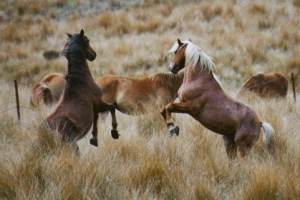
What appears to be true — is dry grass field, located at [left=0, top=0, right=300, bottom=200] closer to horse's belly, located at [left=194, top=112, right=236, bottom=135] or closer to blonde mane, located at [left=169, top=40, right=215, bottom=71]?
horse's belly, located at [left=194, top=112, right=236, bottom=135]

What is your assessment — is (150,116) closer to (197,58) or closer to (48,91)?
(197,58)

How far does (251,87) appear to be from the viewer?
895cm

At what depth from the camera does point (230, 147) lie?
5.27 metres

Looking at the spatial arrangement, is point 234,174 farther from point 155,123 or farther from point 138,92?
point 138,92

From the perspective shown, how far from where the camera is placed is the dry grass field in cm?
438

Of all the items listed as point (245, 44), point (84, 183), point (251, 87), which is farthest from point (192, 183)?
point (245, 44)

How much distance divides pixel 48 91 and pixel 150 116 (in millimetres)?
2406

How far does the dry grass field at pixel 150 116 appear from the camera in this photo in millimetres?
4375

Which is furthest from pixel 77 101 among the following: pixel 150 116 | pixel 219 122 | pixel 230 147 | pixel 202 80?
pixel 150 116

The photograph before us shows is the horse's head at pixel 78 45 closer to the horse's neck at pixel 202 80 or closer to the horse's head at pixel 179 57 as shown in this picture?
the horse's head at pixel 179 57

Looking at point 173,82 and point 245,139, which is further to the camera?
point 173,82

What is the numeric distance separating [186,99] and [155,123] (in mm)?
1838

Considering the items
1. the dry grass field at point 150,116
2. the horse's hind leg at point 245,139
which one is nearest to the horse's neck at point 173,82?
the dry grass field at point 150,116

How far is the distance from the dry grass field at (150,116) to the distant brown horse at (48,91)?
0.35 m
